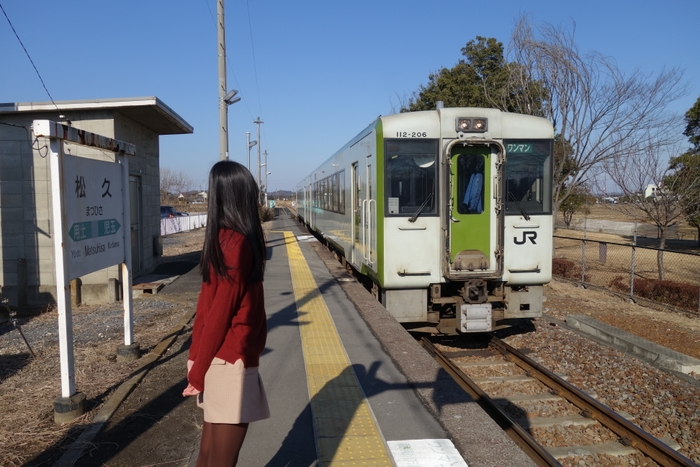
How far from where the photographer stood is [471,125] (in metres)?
7.46

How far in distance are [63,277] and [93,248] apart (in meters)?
0.71

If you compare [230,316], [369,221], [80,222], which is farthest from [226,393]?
[369,221]

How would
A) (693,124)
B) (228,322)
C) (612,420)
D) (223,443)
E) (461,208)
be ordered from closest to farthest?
(228,322)
(223,443)
(612,420)
(461,208)
(693,124)

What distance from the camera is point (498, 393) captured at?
6.61 m

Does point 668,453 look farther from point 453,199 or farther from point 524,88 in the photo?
point 524,88

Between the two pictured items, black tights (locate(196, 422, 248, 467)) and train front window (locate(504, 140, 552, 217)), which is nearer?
black tights (locate(196, 422, 248, 467))

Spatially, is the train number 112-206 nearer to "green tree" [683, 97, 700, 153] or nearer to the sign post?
the sign post

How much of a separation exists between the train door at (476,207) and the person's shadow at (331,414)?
2.41 m

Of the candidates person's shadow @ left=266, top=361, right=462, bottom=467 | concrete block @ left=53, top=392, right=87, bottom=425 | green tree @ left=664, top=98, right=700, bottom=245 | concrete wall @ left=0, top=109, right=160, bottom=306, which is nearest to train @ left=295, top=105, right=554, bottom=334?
person's shadow @ left=266, top=361, right=462, bottom=467

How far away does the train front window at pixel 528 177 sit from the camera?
766 centimetres

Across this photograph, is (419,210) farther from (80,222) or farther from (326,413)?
(80,222)

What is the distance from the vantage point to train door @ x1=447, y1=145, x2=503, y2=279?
24.7ft

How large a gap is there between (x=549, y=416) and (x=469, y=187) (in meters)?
3.07

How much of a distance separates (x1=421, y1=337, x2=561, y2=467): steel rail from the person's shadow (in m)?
0.84
